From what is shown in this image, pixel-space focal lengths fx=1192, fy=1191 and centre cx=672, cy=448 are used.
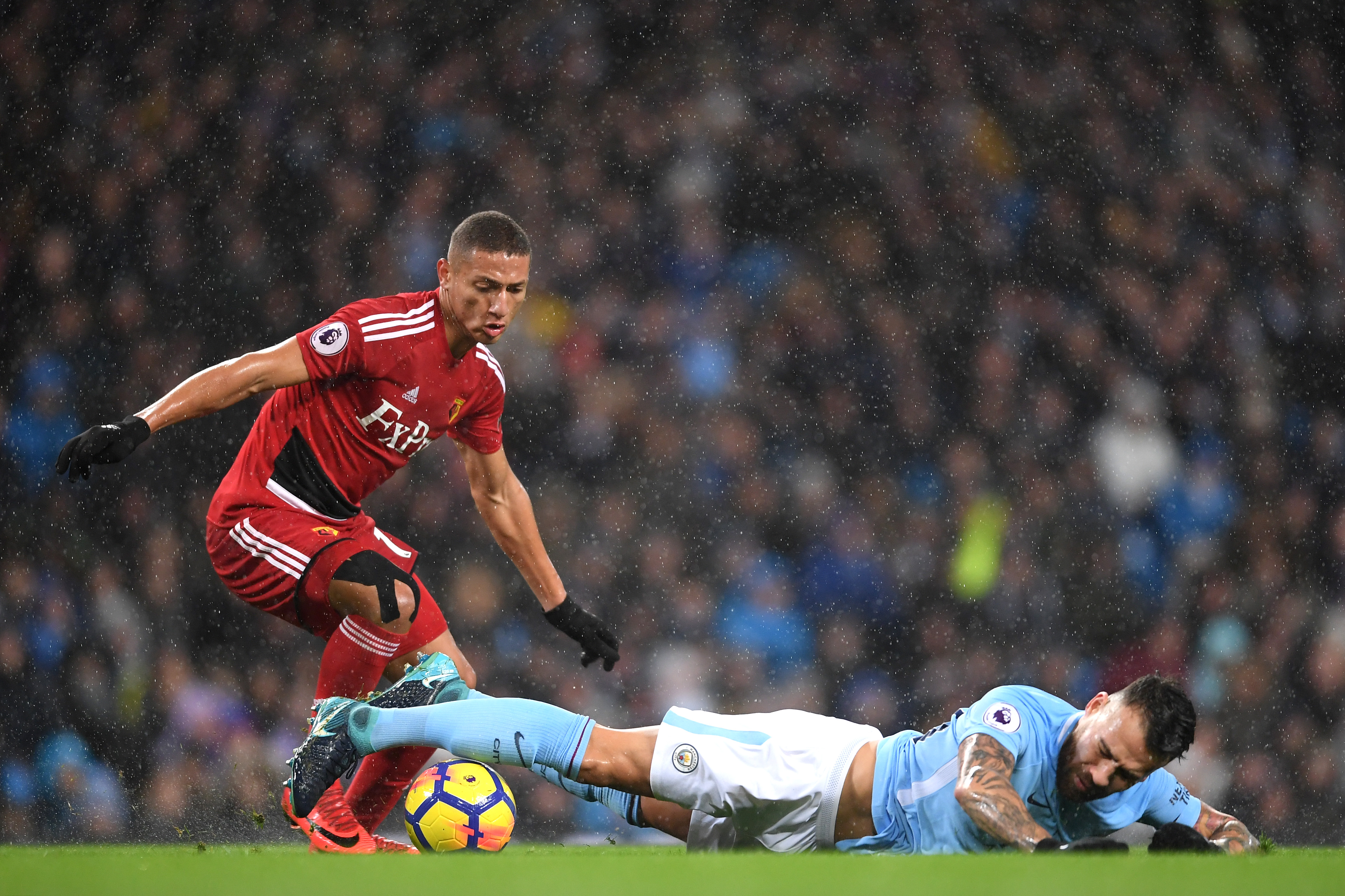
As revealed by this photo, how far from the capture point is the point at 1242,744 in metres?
5.97

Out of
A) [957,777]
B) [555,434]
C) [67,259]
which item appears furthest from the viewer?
[555,434]

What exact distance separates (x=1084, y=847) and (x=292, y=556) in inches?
79.2

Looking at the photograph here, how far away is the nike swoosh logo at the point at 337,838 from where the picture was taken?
2.93 metres

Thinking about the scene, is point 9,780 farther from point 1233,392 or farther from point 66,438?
point 1233,392

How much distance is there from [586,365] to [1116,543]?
3.03 metres

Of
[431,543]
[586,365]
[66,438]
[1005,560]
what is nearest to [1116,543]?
[1005,560]

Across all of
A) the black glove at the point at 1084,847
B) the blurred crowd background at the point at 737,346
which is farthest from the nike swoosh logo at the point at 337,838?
the blurred crowd background at the point at 737,346

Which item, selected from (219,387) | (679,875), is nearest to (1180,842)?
(679,875)

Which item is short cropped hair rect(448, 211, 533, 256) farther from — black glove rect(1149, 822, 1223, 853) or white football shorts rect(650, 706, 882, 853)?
black glove rect(1149, 822, 1223, 853)

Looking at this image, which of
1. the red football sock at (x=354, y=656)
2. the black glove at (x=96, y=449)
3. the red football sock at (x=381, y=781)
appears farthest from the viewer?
the red football sock at (x=381, y=781)

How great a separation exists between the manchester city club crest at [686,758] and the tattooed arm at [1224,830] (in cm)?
115

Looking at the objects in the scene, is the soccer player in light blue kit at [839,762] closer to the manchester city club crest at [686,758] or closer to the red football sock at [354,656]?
the manchester city club crest at [686,758]

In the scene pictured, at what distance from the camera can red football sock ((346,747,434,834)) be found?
→ 127 inches

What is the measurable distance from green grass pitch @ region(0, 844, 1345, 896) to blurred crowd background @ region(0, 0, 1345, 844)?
376 centimetres
